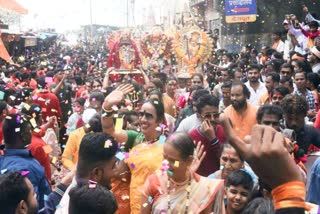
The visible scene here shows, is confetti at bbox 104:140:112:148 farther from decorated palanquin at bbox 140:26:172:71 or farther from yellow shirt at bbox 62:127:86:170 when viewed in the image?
decorated palanquin at bbox 140:26:172:71

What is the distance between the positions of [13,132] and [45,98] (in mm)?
4361

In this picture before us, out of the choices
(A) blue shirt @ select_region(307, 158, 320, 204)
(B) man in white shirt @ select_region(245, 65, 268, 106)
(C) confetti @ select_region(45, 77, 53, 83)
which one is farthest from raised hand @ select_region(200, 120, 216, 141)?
(C) confetti @ select_region(45, 77, 53, 83)

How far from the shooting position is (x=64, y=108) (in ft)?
34.0

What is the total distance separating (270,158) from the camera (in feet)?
5.13

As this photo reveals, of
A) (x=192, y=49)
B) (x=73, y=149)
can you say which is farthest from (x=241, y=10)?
(x=73, y=149)

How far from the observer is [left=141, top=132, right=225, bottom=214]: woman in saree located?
10.4 ft

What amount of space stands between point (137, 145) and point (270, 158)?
2.83 metres

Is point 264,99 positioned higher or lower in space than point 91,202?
lower

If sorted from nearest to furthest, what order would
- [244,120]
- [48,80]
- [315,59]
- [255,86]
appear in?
[244,120] → [255,86] → [315,59] → [48,80]

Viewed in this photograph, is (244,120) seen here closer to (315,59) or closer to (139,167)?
(139,167)

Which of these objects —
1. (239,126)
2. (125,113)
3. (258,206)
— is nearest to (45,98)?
(125,113)

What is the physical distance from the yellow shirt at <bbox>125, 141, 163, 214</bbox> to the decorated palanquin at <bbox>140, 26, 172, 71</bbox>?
12.3 m

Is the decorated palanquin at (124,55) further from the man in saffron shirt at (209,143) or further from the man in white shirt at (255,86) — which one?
the man in saffron shirt at (209,143)

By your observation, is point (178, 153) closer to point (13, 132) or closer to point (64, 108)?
point (13, 132)
